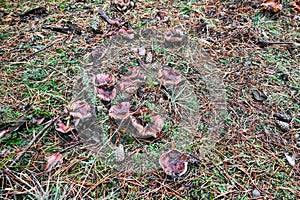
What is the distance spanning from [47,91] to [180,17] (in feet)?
5.07

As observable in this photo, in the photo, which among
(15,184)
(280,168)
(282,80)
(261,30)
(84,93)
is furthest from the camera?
(261,30)

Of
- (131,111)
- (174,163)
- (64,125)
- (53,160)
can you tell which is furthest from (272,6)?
(53,160)

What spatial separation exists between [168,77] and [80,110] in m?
0.72

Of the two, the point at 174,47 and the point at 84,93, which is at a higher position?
the point at 174,47

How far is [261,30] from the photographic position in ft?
8.63

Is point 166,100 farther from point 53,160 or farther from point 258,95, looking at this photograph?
point 53,160

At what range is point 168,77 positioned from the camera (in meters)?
2.06

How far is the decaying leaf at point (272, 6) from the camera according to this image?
2.75 metres

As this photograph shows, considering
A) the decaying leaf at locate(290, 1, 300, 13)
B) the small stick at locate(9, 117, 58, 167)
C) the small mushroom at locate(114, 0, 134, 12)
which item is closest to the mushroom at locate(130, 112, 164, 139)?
the small stick at locate(9, 117, 58, 167)

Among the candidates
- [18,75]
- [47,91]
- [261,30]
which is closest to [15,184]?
[47,91]

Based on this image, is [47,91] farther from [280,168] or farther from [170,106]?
[280,168]

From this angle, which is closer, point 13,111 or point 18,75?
point 13,111

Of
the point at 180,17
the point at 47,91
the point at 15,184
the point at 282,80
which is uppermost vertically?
the point at 180,17

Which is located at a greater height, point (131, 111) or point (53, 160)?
point (131, 111)
